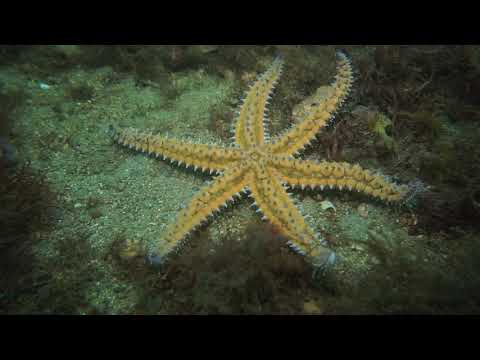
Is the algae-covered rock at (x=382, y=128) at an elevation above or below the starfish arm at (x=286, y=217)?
above

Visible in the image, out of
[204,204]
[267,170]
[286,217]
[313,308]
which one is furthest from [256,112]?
[313,308]

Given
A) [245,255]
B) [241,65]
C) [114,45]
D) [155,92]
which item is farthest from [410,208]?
[114,45]

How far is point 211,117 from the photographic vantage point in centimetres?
587

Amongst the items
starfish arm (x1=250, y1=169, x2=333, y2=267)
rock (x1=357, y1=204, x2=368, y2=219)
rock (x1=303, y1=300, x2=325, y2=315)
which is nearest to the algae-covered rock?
rock (x1=357, y1=204, x2=368, y2=219)

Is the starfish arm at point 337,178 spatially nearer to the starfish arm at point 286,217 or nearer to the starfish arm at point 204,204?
the starfish arm at point 286,217

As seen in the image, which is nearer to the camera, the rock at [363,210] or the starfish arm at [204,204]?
the starfish arm at [204,204]

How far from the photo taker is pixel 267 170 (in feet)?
14.8

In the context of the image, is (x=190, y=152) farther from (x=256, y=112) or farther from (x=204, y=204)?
(x=256, y=112)

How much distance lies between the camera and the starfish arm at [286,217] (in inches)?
146

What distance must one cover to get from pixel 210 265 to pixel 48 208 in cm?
278

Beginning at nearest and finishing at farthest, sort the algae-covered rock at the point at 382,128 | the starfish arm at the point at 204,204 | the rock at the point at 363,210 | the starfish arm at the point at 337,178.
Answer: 1. the starfish arm at the point at 204,204
2. the starfish arm at the point at 337,178
3. the rock at the point at 363,210
4. the algae-covered rock at the point at 382,128

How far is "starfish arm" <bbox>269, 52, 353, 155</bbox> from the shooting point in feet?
15.8

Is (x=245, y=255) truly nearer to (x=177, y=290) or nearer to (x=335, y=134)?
(x=177, y=290)

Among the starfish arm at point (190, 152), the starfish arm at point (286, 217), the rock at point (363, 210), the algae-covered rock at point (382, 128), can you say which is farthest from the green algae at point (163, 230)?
the algae-covered rock at point (382, 128)
